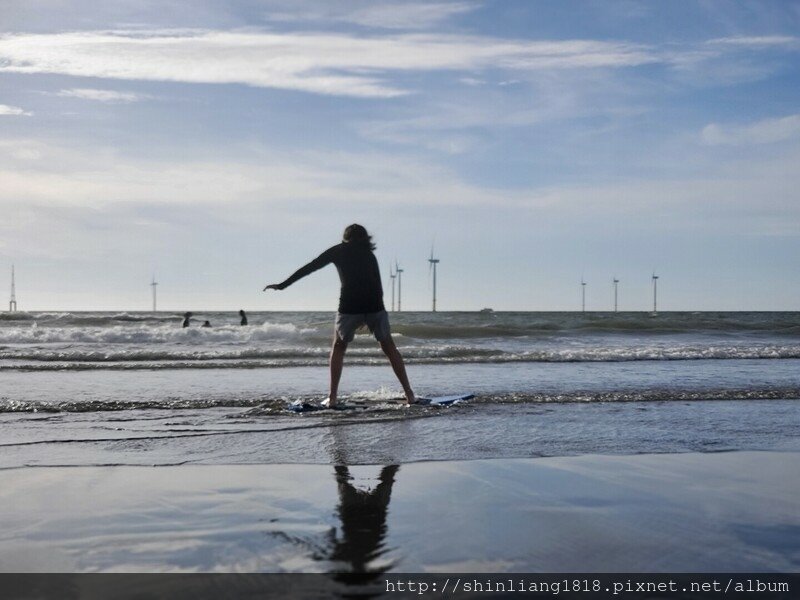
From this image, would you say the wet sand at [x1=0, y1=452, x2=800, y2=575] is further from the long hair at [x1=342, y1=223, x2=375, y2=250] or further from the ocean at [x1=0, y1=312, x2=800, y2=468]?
the long hair at [x1=342, y1=223, x2=375, y2=250]

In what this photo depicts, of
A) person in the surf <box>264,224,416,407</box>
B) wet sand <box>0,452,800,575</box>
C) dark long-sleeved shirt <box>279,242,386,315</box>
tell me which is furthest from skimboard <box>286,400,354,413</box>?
wet sand <box>0,452,800,575</box>

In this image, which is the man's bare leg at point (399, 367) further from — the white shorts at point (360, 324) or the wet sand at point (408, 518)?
the wet sand at point (408, 518)

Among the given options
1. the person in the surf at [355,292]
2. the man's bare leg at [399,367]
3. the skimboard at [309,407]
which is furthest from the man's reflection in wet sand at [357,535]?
the person in the surf at [355,292]

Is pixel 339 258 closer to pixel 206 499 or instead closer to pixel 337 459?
pixel 337 459

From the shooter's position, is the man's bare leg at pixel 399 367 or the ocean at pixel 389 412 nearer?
the ocean at pixel 389 412

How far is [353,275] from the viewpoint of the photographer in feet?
29.0

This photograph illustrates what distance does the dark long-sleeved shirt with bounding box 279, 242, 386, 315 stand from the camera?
8812 millimetres

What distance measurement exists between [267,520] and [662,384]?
28.6ft

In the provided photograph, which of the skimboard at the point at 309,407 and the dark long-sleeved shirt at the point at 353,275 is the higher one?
the dark long-sleeved shirt at the point at 353,275

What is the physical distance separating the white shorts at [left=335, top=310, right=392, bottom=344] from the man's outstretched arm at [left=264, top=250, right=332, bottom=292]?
23.1 inches

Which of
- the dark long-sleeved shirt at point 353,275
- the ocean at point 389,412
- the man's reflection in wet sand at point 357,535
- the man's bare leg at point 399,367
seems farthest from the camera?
the dark long-sleeved shirt at point 353,275

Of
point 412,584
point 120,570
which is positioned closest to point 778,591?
point 412,584

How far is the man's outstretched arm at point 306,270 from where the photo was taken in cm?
873

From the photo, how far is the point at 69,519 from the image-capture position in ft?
11.9
